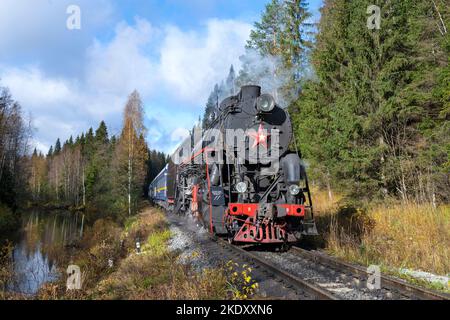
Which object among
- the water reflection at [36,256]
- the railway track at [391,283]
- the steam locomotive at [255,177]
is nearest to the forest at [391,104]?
the steam locomotive at [255,177]

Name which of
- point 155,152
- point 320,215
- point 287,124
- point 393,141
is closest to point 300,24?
point 393,141

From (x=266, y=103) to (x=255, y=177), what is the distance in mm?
1929

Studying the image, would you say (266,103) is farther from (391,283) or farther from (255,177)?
(391,283)

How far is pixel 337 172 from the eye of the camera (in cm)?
1277

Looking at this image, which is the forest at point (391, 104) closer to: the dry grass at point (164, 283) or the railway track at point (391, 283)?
the railway track at point (391, 283)

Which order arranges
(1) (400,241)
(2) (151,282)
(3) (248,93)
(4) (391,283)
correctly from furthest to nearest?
1. (3) (248,93)
2. (1) (400,241)
3. (2) (151,282)
4. (4) (391,283)

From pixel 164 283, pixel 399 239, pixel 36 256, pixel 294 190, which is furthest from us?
pixel 36 256

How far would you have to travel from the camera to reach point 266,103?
8648mm

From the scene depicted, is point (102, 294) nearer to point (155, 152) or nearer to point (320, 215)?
point (320, 215)

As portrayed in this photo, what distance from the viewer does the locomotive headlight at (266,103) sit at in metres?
8.62

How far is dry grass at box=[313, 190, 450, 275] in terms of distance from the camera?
7019mm

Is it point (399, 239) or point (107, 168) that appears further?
point (107, 168)

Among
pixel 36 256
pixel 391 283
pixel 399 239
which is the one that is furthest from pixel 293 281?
pixel 36 256
